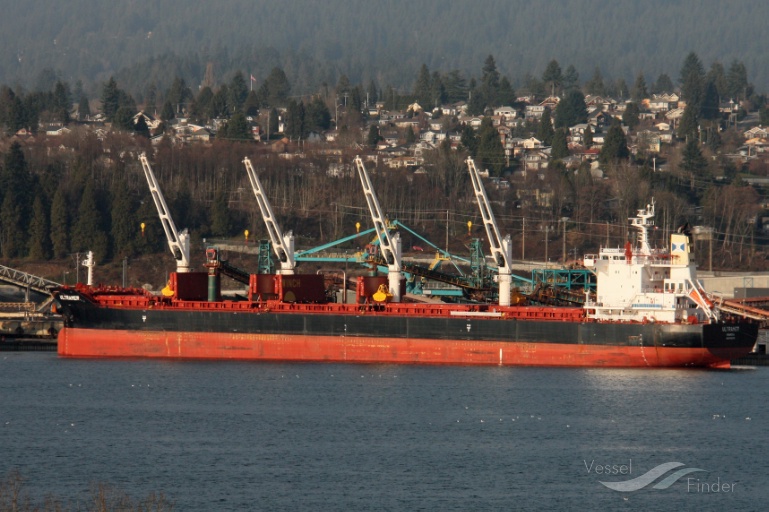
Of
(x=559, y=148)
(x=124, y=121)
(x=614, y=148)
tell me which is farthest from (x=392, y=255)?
(x=559, y=148)

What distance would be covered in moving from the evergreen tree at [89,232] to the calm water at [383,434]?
40.8 m

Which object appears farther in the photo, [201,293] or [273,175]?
[273,175]

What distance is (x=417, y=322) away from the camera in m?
61.3

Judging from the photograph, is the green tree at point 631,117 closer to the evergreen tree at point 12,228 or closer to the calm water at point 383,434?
the evergreen tree at point 12,228

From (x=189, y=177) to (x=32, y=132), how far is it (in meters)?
32.9

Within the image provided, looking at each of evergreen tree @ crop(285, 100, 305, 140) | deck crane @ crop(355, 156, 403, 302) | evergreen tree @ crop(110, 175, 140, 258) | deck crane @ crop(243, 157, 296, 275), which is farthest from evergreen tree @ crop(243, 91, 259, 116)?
deck crane @ crop(355, 156, 403, 302)

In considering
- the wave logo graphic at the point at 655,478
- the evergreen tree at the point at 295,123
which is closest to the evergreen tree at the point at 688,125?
the evergreen tree at the point at 295,123

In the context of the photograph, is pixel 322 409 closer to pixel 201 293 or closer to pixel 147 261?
pixel 201 293

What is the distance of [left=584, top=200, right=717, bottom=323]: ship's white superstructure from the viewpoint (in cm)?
5884

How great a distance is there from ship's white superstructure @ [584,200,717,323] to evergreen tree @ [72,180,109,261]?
4811 centimetres

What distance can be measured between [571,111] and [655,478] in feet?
512

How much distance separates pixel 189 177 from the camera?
386ft

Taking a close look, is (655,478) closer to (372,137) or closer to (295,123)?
(372,137)

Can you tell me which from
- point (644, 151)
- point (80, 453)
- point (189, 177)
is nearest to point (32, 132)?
point (189, 177)
